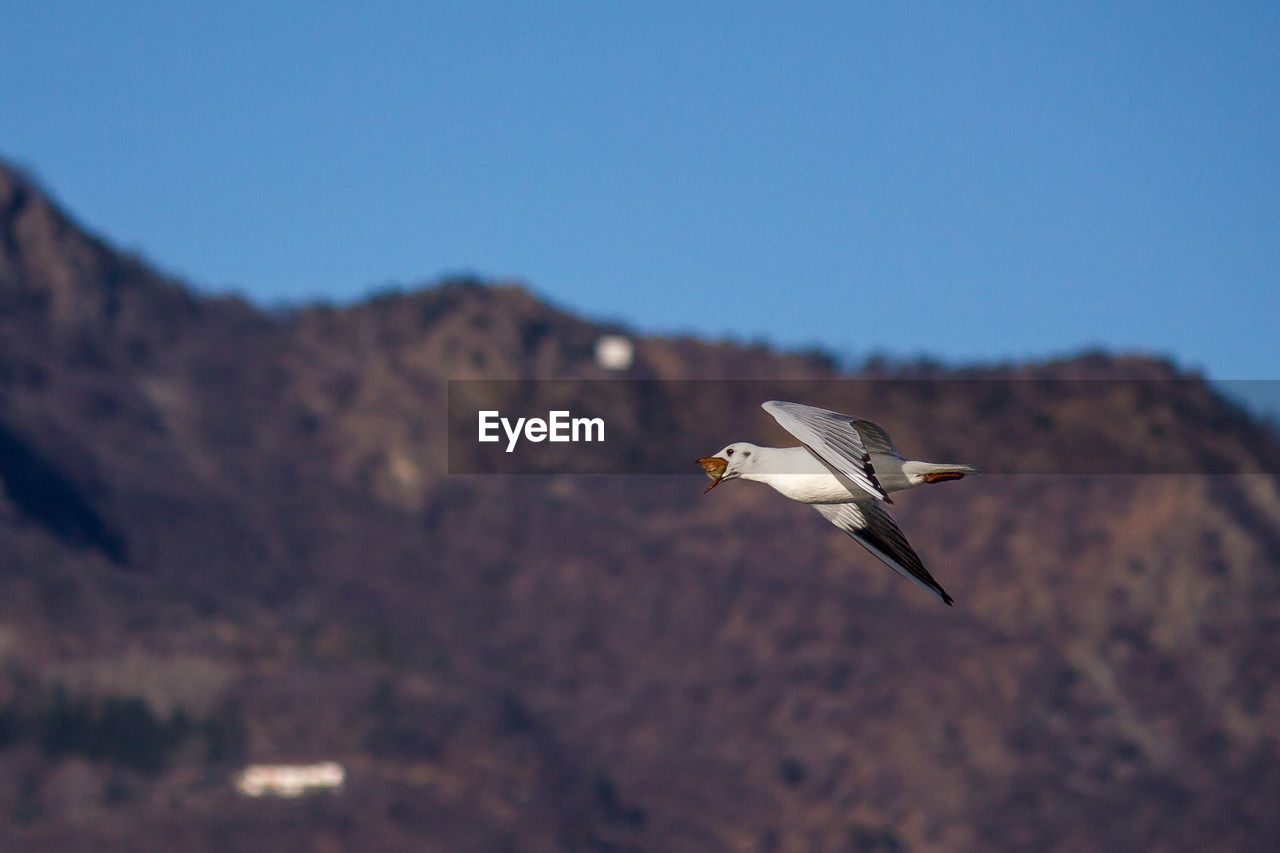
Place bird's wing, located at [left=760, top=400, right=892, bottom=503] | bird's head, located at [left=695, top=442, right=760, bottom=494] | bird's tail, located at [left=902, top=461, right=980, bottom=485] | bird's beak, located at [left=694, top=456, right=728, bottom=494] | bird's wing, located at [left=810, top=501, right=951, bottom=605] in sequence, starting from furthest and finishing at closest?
1. bird's wing, located at [left=810, top=501, right=951, bottom=605]
2. bird's head, located at [left=695, top=442, right=760, bottom=494]
3. bird's beak, located at [left=694, top=456, right=728, bottom=494]
4. bird's tail, located at [left=902, top=461, right=980, bottom=485]
5. bird's wing, located at [left=760, top=400, right=892, bottom=503]

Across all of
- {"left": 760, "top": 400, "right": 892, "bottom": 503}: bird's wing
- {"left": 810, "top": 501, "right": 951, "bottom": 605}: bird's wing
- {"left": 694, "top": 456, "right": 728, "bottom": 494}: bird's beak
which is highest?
{"left": 760, "top": 400, "right": 892, "bottom": 503}: bird's wing

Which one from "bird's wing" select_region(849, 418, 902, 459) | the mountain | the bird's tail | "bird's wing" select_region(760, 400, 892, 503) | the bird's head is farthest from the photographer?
the mountain

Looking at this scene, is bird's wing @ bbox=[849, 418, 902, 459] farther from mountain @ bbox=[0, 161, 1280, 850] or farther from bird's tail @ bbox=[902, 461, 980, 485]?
mountain @ bbox=[0, 161, 1280, 850]

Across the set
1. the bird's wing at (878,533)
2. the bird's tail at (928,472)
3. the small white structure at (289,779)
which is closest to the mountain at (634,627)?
the small white structure at (289,779)

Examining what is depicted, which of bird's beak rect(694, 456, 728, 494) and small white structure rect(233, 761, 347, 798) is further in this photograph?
small white structure rect(233, 761, 347, 798)

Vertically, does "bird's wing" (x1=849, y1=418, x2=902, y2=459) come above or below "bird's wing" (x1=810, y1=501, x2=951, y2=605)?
above

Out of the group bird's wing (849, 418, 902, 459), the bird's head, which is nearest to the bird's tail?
bird's wing (849, 418, 902, 459)

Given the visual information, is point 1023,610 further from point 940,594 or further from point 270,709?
point 940,594
